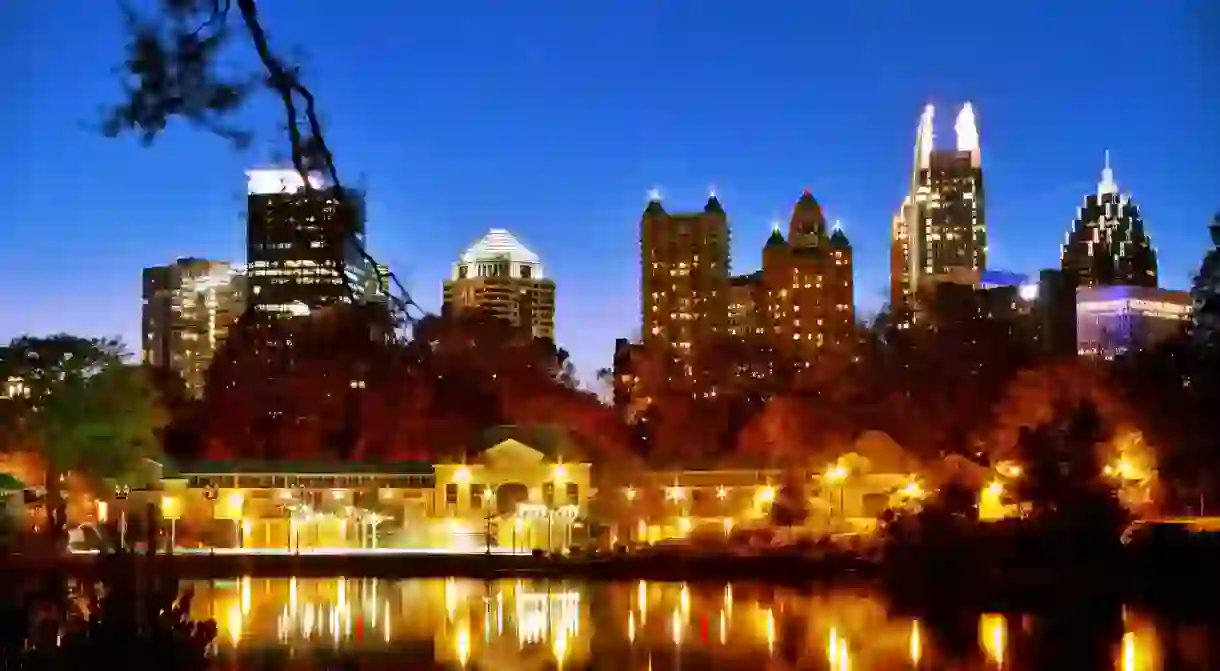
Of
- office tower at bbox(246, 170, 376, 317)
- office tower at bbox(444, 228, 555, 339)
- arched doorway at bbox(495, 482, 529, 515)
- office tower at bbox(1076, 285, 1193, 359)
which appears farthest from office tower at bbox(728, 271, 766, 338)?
Result: office tower at bbox(246, 170, 376, 317)

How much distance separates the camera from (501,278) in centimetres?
9000

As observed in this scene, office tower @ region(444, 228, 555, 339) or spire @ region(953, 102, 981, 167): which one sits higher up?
spire @ region(953, 102, 981, 167)

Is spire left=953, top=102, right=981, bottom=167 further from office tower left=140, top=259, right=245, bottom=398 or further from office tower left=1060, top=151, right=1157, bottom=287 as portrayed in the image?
office tower left=140, top=259, right=245, bottom=398

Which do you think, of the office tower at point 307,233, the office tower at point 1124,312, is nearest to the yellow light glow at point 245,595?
the office tower at point 307,233

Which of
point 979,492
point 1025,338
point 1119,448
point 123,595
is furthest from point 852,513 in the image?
point 123,595

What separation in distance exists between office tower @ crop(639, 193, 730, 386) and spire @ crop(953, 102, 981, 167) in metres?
33.1

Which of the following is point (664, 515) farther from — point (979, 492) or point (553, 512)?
point (979, 492)

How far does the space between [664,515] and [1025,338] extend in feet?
66.5

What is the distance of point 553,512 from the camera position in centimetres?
3080

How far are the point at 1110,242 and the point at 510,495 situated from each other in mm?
78221

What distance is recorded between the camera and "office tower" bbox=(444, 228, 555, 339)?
85.7m

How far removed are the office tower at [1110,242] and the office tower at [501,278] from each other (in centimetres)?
3189

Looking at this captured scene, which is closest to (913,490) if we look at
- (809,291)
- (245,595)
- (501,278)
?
(245,595)

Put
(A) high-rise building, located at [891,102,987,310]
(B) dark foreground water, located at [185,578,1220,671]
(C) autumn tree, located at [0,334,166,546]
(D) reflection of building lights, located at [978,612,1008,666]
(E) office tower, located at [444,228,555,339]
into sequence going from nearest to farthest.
→ (B) dark foreground water, located at [185,578,1220,671] → (D) reflection of building lights, located at [978,612,1008,666] → (C) autumn tree, located at [0,334,166,546] → (E) office tower, located at [444,228,555,339] → (A) high-rise building, located at [891,102,987,310]
